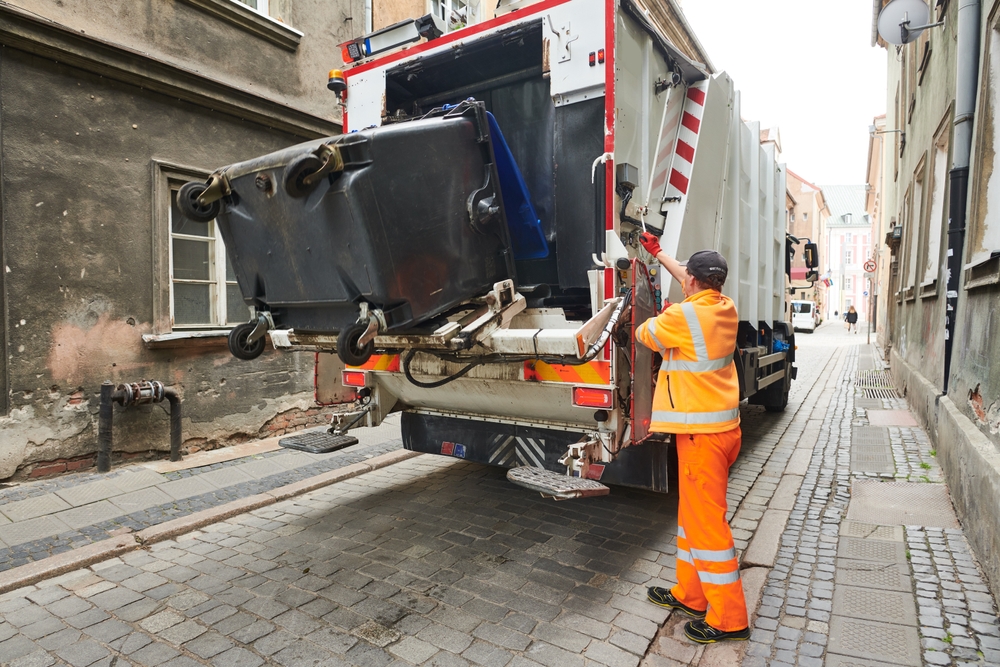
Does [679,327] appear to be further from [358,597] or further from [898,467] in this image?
[898,467]

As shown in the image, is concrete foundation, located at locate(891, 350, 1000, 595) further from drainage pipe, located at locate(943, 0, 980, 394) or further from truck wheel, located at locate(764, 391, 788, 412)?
truck wheel, located at locate(764, 391, 788, 412)

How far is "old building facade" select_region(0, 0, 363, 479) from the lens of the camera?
443cm

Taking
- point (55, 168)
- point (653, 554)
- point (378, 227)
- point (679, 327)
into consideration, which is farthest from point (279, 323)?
point (55, 168)

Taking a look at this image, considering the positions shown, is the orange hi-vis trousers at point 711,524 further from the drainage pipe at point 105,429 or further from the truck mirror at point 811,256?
the truck mirror at point 811,256

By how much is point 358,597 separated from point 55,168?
3950 mm

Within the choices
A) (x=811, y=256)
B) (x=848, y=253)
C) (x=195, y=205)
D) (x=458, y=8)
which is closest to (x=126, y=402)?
(x=195, y=205)

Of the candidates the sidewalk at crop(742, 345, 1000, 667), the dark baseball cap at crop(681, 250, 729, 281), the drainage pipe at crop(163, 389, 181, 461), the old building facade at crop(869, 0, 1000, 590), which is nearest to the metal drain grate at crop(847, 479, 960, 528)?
the sidewalk at crop(742, 345, 1000, 667)

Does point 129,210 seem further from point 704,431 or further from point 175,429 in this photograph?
point 704,431

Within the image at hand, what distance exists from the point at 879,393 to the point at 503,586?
8515 mm

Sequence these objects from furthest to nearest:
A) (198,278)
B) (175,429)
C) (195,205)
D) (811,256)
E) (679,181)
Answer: (811,256) → (198,278) → (175,429) → (679,181) → (195,205)

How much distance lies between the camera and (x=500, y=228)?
3.18 metres

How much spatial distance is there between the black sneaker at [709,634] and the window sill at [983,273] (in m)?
2.60

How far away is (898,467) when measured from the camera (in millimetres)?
5152

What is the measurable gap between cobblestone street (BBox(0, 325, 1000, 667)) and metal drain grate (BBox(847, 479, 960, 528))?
19mm
